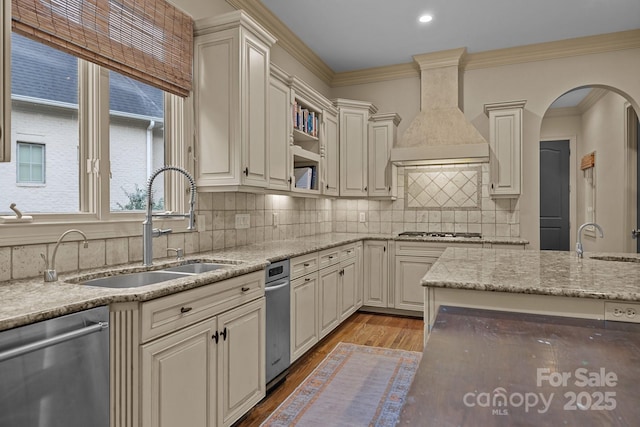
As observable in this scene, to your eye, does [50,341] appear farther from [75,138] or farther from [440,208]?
[440,208]

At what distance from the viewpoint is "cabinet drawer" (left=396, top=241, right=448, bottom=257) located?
13.2 ft

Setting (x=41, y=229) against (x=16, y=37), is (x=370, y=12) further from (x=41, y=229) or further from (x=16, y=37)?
(x=41, y=229)

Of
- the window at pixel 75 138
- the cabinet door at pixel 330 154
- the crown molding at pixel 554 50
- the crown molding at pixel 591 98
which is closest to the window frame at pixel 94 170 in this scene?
the window at pixel 75 138

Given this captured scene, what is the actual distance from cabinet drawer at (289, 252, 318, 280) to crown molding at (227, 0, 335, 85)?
2079 mm

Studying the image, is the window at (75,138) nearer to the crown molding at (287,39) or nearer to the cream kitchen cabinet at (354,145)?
the crown molding at (287,39)

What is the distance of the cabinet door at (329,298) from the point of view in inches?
129

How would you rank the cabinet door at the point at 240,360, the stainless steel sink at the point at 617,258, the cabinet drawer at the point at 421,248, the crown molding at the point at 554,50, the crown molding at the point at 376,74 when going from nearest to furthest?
the cabinet door at the point at 240,360
the stainless steel sink at the point at 617,258
the crown molding at the point at 554,50
the cabinet drawer at the point at 421,248
the crown molding at the point at 376,74

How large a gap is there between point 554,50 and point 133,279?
4.61 metres

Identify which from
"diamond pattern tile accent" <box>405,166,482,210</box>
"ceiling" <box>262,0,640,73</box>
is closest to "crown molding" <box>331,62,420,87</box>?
"ceiling" <box>262,0,640,73</box>

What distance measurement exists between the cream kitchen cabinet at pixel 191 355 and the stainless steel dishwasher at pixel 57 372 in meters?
0.08

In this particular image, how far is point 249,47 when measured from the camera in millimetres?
2611

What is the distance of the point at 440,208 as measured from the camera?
463cm

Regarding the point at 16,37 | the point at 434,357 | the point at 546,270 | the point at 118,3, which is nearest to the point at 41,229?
the point at 16,37

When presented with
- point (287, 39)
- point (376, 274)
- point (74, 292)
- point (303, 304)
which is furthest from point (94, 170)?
point (376, 274)
